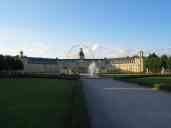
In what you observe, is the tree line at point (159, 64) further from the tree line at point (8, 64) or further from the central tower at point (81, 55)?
the tree line at point (8, 64)

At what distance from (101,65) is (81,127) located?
82.8 metres

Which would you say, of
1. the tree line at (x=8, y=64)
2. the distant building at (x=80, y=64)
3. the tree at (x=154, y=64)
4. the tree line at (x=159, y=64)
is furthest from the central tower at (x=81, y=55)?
the tree line at (x=8, y=64)

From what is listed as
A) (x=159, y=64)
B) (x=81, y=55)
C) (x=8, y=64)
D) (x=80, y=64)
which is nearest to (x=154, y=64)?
(x=159, y=64)

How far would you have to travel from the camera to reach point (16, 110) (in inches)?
312

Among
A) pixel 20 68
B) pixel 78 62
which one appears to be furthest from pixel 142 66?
pixel 20 68

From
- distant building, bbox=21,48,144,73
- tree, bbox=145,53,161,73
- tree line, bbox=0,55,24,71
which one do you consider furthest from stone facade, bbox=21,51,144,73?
tree line, bbox=0,55,24,71

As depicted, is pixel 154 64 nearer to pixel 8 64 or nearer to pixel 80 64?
pixel 80 64

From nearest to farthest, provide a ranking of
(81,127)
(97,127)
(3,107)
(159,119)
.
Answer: (81,127), (97,127), (159,119), (3,107)

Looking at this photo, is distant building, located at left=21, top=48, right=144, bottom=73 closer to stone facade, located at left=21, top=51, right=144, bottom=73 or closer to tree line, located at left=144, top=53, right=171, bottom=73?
stone facade, located at left=21, top=51, right=144, bottom=73

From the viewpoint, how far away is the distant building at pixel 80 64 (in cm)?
8550

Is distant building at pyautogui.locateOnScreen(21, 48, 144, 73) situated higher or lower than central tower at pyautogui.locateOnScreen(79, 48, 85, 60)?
lower

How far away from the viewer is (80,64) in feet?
285

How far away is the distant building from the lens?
281ft

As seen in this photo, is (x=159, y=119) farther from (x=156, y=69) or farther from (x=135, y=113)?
(x=156, y=69)
